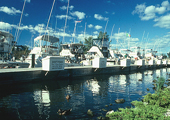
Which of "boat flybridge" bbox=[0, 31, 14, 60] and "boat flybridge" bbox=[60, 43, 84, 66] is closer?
"boat flybridge" bbox=[0, 31, 14, 60]

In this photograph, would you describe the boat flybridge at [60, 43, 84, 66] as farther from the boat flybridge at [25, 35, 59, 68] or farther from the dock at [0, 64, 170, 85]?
the dock at [0, 64, 170, 85]

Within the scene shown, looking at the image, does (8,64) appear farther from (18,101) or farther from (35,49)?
(18,101)

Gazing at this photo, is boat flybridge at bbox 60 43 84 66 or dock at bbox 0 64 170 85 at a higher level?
boat flybridge at bbox 60 43 84 66

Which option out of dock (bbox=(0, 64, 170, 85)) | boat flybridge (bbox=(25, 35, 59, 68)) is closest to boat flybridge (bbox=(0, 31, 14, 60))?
boat flybridge (bbox=(25, 35, 59, 68))

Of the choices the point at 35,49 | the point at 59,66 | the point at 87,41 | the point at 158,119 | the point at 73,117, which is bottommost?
the point at 73,117

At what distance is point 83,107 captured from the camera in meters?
9.78

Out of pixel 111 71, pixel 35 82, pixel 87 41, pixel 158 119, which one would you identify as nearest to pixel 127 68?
pixel 111 71

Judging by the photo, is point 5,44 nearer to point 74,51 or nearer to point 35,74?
point 74,51

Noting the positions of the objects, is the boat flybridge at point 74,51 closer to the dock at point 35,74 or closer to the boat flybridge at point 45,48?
the boat flybridge at point 45,48

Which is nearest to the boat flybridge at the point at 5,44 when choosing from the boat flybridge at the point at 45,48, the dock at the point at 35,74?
the boat flybridge at the point at 45,48

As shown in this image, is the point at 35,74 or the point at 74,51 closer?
the point at 35,74

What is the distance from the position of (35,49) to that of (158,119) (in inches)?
1371

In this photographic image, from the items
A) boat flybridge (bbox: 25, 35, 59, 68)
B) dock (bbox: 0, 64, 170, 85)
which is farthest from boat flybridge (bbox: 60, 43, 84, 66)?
dock (bbox: 0, 64, 170, 85)

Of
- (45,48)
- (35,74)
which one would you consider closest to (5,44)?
(45,48)
